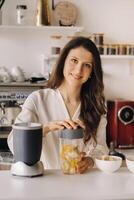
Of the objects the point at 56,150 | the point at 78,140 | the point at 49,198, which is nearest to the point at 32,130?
the point at 78,140

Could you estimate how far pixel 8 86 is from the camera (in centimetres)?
319

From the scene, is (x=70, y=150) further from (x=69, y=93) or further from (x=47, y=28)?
(x=47, y=28)

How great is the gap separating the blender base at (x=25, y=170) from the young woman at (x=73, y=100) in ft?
1.18

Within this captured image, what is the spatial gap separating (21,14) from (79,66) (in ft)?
4.97

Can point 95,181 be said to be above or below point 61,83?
below

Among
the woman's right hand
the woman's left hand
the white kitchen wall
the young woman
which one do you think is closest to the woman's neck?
the young woman

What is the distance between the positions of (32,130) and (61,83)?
65cm

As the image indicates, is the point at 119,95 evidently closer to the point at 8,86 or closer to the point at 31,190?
the point at 8,86

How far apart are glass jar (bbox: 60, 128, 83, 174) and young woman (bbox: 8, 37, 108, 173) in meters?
0.28

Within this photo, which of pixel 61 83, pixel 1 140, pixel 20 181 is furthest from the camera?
pixel 1 140

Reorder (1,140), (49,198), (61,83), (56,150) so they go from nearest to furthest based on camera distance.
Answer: (49,198), (56,150), (61,83), (1,140)

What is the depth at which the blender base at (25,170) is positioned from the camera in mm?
1424

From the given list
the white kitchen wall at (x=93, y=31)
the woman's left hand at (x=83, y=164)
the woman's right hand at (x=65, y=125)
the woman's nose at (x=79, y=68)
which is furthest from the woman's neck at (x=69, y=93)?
the white kitchen wall at (x=93, y=31)

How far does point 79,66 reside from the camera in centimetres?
186
